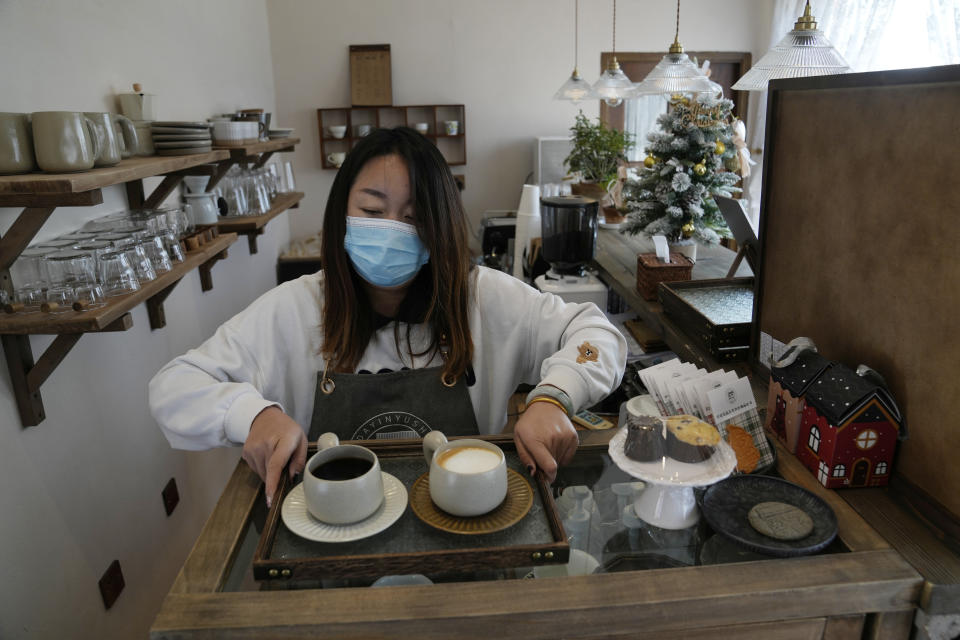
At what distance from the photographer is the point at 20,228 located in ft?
4.74

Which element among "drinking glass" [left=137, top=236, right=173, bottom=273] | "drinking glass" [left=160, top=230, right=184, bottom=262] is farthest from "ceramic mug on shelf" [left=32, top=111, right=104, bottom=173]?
"drinking glass" [left=160, top=230, right=184, bottom=262]

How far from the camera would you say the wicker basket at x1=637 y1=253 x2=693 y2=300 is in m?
2.13

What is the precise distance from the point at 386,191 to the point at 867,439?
38.1 inches

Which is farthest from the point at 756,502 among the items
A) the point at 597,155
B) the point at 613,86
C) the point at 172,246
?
the point at 597,155

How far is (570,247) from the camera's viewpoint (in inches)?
105

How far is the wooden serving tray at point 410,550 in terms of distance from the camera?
806 mm

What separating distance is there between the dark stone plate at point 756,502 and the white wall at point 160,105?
159 cm

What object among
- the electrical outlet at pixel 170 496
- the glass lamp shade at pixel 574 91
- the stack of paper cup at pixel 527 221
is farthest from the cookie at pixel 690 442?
the glass lamp shade at pixel 574 91

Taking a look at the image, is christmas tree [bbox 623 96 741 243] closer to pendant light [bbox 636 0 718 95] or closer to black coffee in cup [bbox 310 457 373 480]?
pendant light [bbox 636 0 718 95]

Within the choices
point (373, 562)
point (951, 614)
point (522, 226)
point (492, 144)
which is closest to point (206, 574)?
point (373, 562)

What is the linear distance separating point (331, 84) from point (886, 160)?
552cm

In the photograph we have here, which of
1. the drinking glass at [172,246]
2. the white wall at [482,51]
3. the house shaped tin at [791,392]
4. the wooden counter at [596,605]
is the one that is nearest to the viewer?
the wooden counter at [596,605]

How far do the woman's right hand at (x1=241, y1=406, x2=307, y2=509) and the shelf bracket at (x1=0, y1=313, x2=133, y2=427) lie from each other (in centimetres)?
77

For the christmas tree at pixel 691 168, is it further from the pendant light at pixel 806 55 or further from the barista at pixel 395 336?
the barista at pixel 395 336
